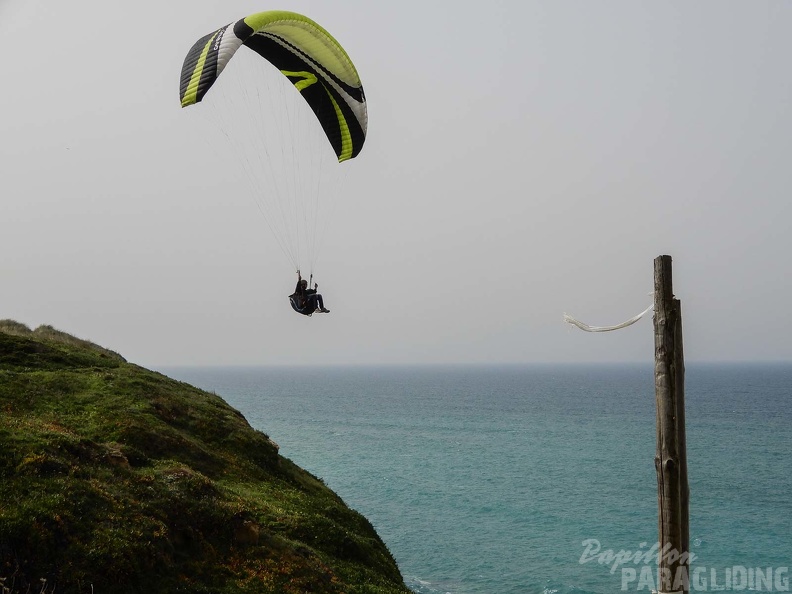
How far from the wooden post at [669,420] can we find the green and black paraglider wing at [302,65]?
492 inches

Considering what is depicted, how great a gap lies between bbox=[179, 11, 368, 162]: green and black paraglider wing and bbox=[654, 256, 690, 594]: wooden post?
1249 cm

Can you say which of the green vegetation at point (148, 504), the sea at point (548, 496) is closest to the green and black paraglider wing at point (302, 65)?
the green vegetation at point (148, 504)

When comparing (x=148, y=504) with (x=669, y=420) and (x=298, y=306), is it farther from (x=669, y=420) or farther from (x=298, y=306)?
(x=669, y=420)

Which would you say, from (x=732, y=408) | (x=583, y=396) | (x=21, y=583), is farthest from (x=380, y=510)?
(x=583, y=396)

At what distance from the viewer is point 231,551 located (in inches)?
582

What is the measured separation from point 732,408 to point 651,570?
114 metres

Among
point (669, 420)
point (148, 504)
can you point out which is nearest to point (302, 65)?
point (148, 504)

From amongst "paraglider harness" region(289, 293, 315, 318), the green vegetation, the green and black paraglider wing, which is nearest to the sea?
the green vegetation

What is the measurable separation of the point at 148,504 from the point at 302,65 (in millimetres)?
13958

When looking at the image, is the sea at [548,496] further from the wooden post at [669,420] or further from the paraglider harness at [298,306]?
the wooden post at [669,420]

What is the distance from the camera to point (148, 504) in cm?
1455

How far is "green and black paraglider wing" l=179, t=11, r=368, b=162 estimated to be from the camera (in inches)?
667

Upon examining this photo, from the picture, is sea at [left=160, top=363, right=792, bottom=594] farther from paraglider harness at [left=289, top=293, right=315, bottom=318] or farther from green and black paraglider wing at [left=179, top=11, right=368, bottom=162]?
green and black paraglider wing at [left=179, top=11, right=368, bottom=162]

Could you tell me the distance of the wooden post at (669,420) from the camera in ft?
29.2
